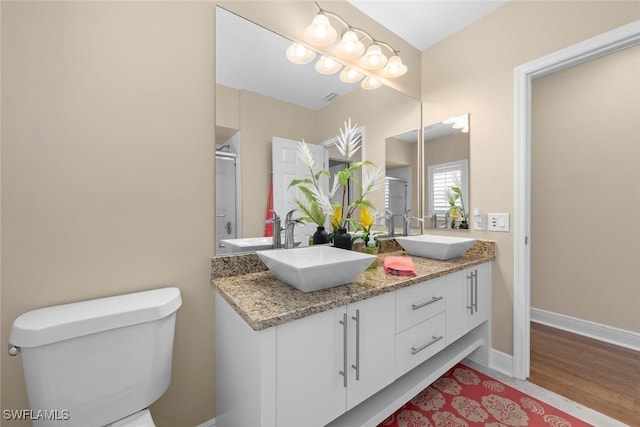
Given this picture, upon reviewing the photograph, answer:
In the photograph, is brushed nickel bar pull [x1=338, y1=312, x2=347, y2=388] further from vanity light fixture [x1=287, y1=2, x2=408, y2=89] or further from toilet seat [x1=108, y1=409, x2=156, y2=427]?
vanity light fixture [x1=287, y1=2, x2=408, y2=89]

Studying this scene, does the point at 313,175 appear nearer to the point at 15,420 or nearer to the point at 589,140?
the point at 15,420

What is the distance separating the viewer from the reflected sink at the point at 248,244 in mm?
1304

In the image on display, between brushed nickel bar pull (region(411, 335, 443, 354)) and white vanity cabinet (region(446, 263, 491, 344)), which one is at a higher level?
white vanity cabinet (region(446, 263, 491, 344))

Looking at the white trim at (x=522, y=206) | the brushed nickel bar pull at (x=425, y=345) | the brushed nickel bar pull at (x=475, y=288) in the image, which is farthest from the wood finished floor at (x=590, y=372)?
the brushed nickel bar pull at (x=425, y=345)

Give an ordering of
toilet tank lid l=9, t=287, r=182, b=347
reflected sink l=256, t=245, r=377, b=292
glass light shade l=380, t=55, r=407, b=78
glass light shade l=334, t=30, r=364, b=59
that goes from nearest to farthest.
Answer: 1. toilet tank lid l=9, t=287, r=182, b=347
2. reflected sink l=256, t=245, r=377, b=292
3. glass light shade l=334, t=30, r=364, b=59
4. glass light shade l=380, t=55, r=407, b=78

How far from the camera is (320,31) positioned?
1.50 m

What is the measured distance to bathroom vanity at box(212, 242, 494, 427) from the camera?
0.84 metres

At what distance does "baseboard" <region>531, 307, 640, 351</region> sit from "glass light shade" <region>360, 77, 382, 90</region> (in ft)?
8.89

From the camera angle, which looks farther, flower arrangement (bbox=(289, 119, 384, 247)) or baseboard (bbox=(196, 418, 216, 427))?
flower arrangement (bbox=(289, 119, 384, 247))

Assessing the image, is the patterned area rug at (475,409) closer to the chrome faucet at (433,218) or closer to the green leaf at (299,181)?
the chrome faucet at (433,218)

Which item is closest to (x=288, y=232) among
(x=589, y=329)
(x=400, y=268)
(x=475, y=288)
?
(x=400, y=268)

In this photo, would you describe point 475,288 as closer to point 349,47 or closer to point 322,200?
point 322,200

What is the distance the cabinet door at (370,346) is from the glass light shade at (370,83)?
143 cm

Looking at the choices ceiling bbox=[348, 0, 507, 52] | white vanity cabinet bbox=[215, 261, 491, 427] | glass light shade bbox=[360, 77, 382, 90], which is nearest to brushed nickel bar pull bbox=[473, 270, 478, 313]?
white vanity cabinet bbox=[215, 261, 491, 427]
